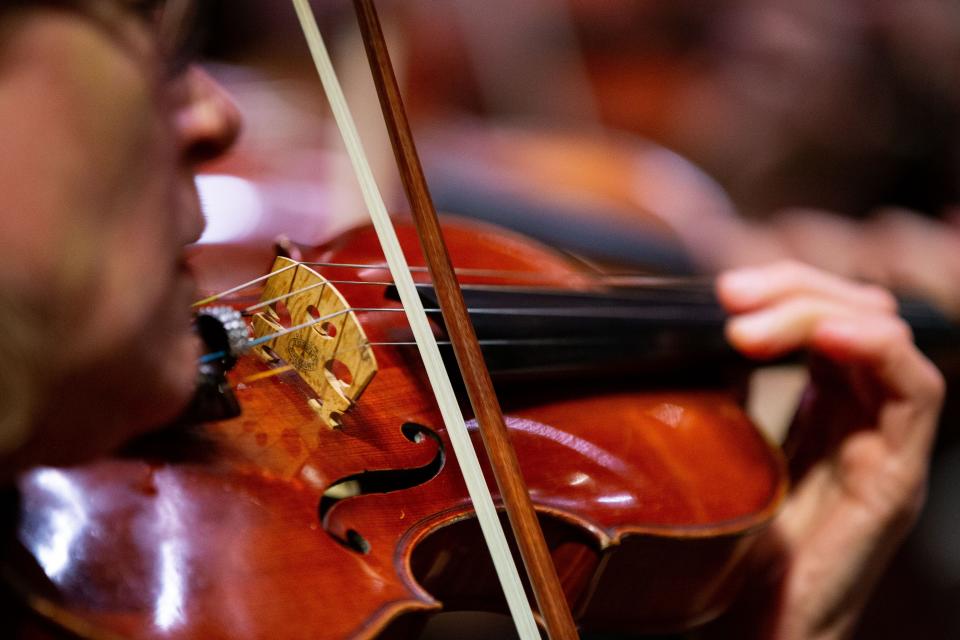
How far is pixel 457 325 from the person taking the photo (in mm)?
372

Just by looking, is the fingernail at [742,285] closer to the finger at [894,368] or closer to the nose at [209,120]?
the finger at [894,368]

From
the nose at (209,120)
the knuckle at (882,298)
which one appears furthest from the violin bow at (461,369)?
the knuckle at (882,298)

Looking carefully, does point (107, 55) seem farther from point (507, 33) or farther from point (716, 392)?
point (507, 33)

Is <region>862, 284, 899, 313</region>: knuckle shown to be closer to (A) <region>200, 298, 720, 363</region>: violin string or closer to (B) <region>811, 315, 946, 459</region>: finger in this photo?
(B) <region>811, 315, 946, 459</region>: finger

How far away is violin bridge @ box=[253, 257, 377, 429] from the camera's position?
349mm

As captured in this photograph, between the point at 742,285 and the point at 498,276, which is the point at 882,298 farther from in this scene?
the point at 498,276

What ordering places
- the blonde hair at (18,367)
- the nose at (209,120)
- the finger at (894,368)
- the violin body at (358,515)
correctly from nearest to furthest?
the blonde hair at (18,367)
the violin body at (358,515)
the nose at (209,120)
the finger at (894,368)

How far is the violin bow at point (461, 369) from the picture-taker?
0.35 meters

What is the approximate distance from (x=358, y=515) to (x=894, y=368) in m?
0.50

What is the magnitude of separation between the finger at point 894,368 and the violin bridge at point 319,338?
0.46 metres

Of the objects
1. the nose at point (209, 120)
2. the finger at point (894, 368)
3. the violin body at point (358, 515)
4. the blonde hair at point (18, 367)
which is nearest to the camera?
the blonde hair at point (18, 367)

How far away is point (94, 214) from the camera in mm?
216

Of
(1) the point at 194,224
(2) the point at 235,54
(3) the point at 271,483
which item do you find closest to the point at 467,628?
(3) the point at 271,483

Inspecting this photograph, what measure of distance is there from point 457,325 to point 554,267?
0.95ft
